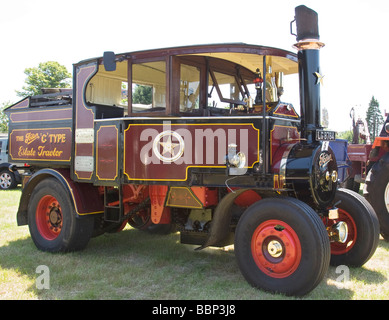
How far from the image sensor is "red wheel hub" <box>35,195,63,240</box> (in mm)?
5809

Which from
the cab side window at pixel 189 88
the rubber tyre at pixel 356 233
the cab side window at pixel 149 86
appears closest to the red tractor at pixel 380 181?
the rubber tyre at pixel 356 233

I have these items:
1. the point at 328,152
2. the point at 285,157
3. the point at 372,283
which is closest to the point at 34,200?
the point at 285,157

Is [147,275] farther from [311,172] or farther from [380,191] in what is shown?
[380,191]

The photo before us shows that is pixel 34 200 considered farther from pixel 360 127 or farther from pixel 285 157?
pixel 360 127

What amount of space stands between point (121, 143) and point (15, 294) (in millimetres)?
2002

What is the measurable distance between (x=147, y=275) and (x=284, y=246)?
1.67 meters

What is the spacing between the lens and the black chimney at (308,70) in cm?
445

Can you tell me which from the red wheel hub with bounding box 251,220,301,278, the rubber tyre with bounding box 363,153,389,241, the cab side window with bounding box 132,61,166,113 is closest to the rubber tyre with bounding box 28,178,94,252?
the cab side window with bounding box 132,61,166,113

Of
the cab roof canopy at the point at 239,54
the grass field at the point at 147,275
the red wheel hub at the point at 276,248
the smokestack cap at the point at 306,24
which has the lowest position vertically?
the grass field at the point at 147,275

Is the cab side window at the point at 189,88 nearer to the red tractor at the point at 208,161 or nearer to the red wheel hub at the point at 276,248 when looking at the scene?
the red tractor at the point at 208,161

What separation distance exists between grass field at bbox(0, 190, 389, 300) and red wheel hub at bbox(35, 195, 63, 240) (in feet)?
1.01

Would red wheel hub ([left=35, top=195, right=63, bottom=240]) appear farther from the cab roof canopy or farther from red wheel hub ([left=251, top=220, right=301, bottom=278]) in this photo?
red wheel hub ([left=251, top=220, right=301, bottom=278])

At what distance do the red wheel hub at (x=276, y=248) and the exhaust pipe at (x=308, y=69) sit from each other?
1081 millimetres

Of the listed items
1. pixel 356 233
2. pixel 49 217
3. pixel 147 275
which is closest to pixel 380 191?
pixel 356 233
